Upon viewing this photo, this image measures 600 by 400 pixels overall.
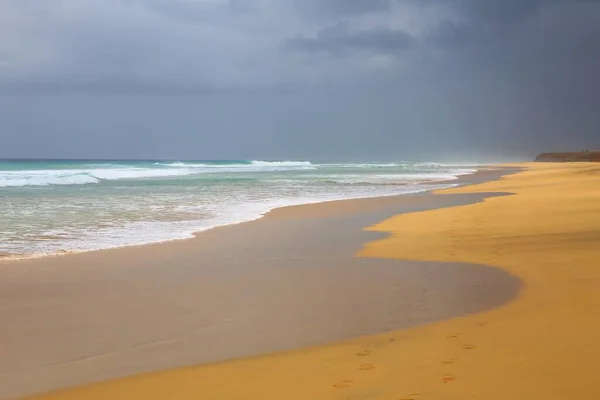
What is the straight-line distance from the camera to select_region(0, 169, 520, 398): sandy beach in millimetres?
4684

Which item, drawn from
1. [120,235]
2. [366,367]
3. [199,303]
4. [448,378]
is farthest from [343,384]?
[120,235]

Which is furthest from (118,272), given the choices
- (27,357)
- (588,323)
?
(588,323)

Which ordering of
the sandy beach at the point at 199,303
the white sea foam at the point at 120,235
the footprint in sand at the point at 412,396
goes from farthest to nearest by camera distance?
the white sea foam at the point at 120,235
the sandy beach at the point at 199,303
the footprint in sand at the point at 412,396

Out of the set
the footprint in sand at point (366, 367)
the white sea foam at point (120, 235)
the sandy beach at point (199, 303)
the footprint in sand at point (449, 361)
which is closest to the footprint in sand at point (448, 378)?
the footprint in sand at point (449, 361)

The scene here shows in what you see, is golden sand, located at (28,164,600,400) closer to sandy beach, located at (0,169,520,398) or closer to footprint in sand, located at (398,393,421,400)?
footprint in sand, located at (398,393,421,400)

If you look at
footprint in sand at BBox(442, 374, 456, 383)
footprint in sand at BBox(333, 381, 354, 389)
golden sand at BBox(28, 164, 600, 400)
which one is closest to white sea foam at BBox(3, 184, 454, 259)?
golden sand at BBox(28, 164, 600, 400)

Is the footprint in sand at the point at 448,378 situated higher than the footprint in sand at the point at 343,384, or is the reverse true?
the footprint in sand at the point at 448,378

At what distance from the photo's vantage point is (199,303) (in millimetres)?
6359

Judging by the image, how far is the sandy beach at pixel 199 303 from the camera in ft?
15.4

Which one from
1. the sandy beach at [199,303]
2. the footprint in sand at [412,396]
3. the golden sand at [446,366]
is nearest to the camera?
the footprint in sand at [412,396]

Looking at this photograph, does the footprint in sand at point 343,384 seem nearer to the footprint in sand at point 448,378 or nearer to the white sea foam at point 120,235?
the footprint in sand at point 448,378

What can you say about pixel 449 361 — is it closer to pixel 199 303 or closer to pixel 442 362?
pixel 442 362

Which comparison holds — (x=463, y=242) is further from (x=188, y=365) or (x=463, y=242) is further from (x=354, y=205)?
(x=354, y=205)

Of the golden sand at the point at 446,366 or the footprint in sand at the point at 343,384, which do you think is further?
the footprint in sand at the point at 343,384
